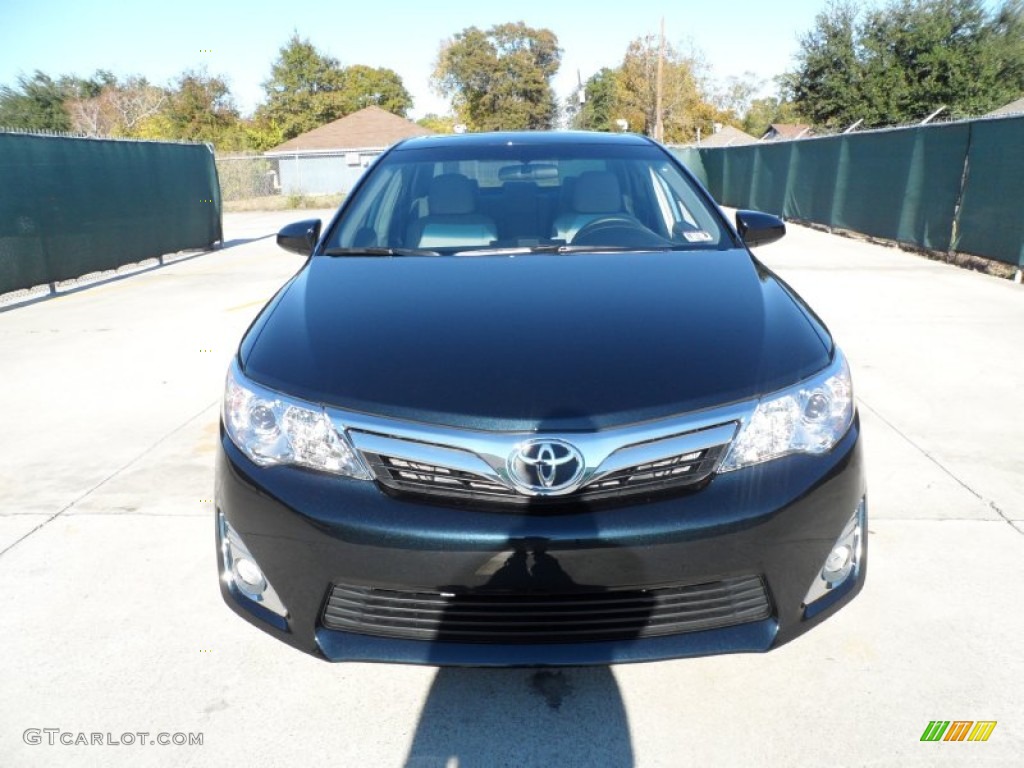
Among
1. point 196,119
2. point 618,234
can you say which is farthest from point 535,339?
point 196,119

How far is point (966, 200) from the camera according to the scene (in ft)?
36.1

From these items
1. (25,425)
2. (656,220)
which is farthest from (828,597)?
(25,425)

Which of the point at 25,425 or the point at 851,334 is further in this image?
the point at 851,334

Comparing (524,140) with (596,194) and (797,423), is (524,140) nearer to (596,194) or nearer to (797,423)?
(596,194)

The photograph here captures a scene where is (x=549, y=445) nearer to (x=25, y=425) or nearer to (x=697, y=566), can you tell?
(x=697, y=566)

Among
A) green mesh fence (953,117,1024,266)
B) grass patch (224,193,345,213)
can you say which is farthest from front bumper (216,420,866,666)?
grass patch (224,193,345,213)

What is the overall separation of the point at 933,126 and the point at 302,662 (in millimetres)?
12679

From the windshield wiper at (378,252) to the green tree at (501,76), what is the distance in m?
69.1

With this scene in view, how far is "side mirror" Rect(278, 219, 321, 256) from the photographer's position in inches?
139

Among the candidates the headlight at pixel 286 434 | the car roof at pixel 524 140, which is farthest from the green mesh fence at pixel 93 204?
the headlight at pixel 286 434

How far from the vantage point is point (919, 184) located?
1242 centimetres

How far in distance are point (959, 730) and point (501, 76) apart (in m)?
74.9

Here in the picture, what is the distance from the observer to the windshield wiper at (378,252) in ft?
10.2

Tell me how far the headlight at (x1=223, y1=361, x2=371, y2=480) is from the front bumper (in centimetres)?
4
